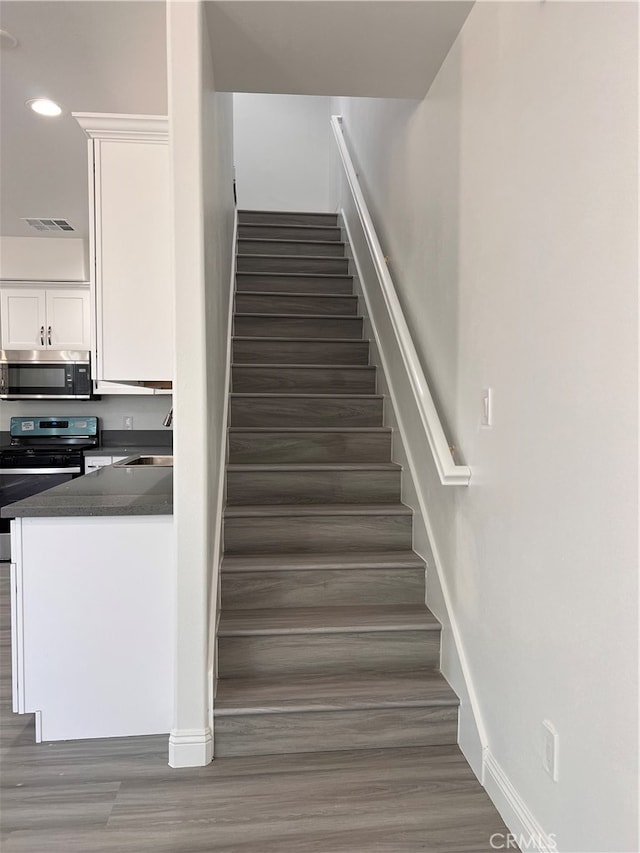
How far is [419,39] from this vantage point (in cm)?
212

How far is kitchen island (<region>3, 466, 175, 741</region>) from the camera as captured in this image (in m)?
2.03

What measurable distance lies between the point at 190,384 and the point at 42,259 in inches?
147

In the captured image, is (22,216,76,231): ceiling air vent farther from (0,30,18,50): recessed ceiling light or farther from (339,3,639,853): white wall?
(339,3,639,853): white wall

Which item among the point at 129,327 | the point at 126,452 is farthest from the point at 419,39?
the point at 126,452

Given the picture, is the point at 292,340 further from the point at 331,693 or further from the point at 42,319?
the point at 42,319

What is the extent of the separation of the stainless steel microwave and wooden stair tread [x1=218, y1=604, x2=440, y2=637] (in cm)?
313

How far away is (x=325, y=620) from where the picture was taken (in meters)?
2.31

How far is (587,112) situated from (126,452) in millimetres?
4310

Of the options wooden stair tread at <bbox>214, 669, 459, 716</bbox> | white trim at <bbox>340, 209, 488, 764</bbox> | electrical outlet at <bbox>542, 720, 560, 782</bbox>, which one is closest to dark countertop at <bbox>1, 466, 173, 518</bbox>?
wooden stair tread at <bbox>214, 669, 459, 716</bbox>

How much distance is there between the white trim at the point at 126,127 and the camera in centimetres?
217

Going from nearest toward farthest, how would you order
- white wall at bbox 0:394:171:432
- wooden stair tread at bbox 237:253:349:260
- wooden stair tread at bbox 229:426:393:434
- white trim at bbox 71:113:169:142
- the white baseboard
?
the white baseboard, white trim at bbox 71:113:169:142, wooden stair tread at bbox 229:426:393:434, wooden stair tread at bbox 237:253:349:260, white wall at bbox 0:394:171:432

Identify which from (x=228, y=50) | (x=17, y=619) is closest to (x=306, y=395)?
(x=228, y=50)

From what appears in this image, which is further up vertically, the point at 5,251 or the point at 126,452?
the point at 5,251

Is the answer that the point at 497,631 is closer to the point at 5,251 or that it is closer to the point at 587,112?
the point at 587,112
